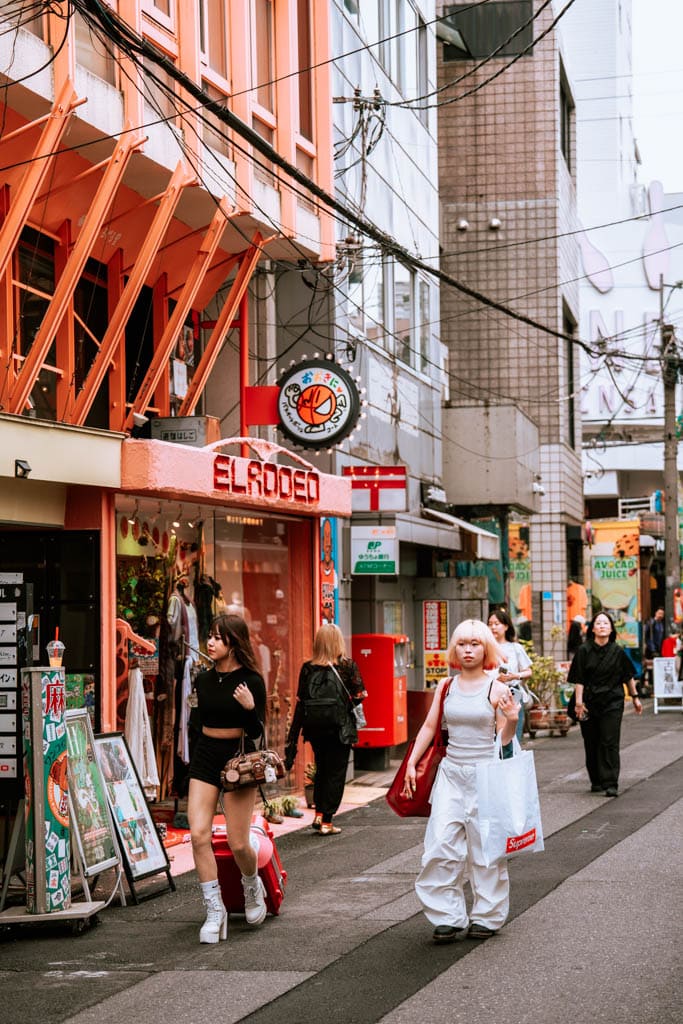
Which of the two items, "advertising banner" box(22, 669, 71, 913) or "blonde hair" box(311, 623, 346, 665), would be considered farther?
"blonde hair" box(311, 623, 346, 665)

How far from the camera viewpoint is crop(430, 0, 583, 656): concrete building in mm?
30453

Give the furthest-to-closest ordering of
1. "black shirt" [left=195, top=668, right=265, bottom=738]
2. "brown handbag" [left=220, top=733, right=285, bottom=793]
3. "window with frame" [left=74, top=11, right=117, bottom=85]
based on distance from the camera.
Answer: "window with frame" [left=74, top=11, right=117, bottom=85] → "black shirt" [left=195, top=668, right=265, bottom=738] → "brown handbag" [left=220, top=733, right=285, bottom=793]

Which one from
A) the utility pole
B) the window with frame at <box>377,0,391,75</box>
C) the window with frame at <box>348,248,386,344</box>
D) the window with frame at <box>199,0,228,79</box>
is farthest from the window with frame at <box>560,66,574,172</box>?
the window with frame at <box>199,0,228,79</box>

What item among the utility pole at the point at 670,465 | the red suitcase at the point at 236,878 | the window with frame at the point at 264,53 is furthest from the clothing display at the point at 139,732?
the utility pole at the point at 670,465

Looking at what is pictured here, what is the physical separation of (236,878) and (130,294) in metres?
5.60

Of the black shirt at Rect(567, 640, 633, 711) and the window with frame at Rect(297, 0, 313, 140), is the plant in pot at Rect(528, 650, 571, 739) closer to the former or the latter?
the black shirt at Rect(567, 640, 633, 711)

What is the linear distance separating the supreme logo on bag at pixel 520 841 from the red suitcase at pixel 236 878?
1.81 m

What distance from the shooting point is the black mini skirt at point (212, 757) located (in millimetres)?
9008

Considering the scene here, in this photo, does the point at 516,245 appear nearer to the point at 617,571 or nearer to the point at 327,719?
the point at 617,571

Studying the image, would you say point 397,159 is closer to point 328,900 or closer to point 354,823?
point 354,823

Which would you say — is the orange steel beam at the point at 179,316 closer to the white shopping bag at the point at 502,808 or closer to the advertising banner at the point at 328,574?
the advertising banner at the point at 328,574

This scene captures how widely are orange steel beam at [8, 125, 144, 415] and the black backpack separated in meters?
3.55

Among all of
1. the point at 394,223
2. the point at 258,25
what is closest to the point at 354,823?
the point at 258,25

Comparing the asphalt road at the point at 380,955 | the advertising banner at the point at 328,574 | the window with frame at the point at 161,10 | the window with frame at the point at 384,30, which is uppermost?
the window with frame at the point at 384,30
